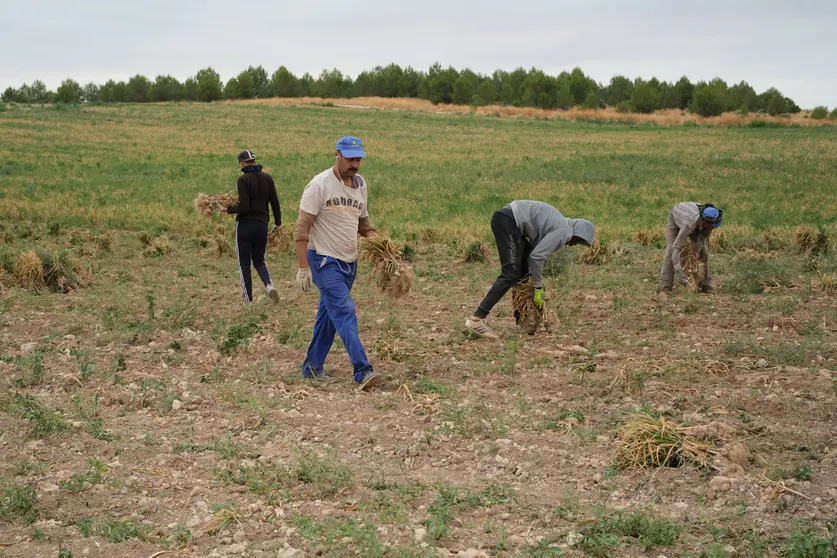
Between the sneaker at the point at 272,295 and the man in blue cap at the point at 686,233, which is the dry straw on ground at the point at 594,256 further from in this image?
the sneaker at the point at 272,295

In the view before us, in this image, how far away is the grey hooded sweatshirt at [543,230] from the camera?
27.8 ft

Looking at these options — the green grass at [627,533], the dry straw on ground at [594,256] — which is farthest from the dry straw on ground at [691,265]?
the green grass at [627,533]

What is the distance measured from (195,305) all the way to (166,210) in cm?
790

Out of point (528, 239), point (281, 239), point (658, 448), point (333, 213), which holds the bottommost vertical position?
point (658, 448)

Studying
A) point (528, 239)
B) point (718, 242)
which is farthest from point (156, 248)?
point (718, 242)

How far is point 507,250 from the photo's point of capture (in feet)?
29.0

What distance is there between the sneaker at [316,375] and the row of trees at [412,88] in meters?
76.8

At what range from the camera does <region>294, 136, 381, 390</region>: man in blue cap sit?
24.1 feet

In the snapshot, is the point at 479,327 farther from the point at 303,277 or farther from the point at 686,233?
the point at 686,233

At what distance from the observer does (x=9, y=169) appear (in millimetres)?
22922

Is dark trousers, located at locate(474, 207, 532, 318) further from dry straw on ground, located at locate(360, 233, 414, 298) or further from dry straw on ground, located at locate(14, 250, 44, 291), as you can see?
dry straw on ground, located at locate(14, 250, 44, 291)

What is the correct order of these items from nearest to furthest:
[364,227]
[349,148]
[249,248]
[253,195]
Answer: [349,148], [364,227], [253,195], [249,248]

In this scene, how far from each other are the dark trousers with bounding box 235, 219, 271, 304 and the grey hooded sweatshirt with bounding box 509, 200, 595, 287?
3.16 m

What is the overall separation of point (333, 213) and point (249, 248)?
10.4ft
